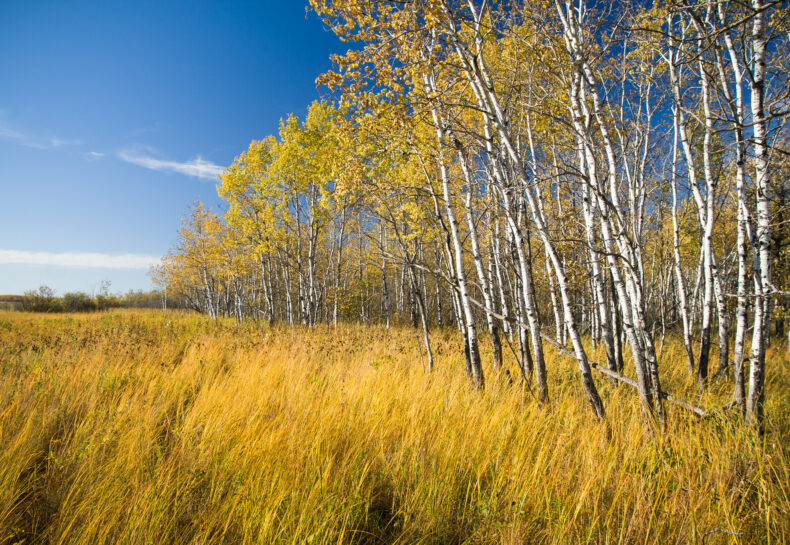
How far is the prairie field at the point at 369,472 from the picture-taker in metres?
1.84

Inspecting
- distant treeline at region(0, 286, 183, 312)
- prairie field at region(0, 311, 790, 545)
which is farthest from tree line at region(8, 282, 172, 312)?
prairie field at region(0, 311, 790, 545)

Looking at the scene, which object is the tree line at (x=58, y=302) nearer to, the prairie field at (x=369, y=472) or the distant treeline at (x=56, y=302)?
the distant treeline at (x=56, y=302)

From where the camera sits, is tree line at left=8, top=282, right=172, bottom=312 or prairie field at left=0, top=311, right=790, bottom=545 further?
tree line at left=8, top=282, right=172, bottom=312

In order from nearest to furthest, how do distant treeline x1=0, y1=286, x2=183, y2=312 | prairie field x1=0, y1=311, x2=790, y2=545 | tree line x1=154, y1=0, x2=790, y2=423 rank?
prairie field x1=0, y1=311, x2=790, y2=545
tree line x1=154, y1=0, x2=790, y2=423
distant treeline x1=0, y1=286, x2=183, y2=312

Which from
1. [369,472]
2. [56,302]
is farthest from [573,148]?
[56,302]

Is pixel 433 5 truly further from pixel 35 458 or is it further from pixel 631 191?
pixel 35 458

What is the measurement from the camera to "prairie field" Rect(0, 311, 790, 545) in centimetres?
184

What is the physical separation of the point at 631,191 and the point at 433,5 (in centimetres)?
451

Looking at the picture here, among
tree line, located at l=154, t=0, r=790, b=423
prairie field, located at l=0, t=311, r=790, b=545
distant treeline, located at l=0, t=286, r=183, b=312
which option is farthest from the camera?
distant treeline, located at l=0, t=286, r=183, b=312

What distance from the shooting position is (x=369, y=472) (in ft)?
7.97

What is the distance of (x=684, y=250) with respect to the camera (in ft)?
45.5

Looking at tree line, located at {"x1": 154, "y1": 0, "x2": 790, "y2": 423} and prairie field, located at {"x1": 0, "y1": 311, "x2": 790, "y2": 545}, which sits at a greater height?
tree line, located at {"x1": 154, "y1": 0, "x2": 790, "y2": 423}

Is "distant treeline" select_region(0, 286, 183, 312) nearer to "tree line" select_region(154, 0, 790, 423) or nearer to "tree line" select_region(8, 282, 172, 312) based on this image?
"tree line" select_region(8, 282, 172, 312)

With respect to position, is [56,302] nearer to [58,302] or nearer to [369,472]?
[58,302]
